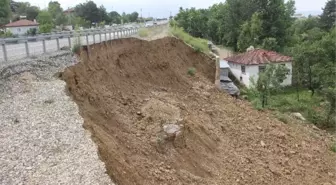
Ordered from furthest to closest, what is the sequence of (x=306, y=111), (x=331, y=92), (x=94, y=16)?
1. (x=94, y=16)
2. (x=306, y=111)
3. (x=331, y=92)

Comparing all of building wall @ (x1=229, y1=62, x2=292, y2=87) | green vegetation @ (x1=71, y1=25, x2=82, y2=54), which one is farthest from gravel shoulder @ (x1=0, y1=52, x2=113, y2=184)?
building wall @ (x1=229, y1=62, x2=292, y2=87)

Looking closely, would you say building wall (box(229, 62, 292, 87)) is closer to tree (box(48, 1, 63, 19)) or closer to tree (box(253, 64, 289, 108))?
tree (box(253, 64, 289, 108))

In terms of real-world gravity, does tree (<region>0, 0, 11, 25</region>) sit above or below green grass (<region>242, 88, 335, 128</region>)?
above

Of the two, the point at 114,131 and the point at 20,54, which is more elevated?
the point at 20,54

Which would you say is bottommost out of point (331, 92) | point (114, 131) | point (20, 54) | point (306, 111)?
point (306, 111)

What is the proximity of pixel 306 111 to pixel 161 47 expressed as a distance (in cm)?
1079

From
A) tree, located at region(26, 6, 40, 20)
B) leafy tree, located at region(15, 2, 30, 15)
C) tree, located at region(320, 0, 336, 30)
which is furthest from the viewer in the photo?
leafy tree, located at region(15, 2, 30, 15)

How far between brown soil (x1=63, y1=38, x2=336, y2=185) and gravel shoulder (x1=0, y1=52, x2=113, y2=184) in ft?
1.44

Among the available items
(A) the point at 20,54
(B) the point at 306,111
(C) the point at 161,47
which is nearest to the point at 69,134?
(A) the point at 20,54

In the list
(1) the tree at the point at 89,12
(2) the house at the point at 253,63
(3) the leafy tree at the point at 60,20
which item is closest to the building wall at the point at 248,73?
(2) the house at the point at 253,63

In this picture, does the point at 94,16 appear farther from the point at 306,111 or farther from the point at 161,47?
the point at 306,111

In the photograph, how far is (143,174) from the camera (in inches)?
334

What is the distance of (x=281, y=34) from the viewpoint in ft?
147

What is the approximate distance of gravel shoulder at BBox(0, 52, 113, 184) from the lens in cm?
679
